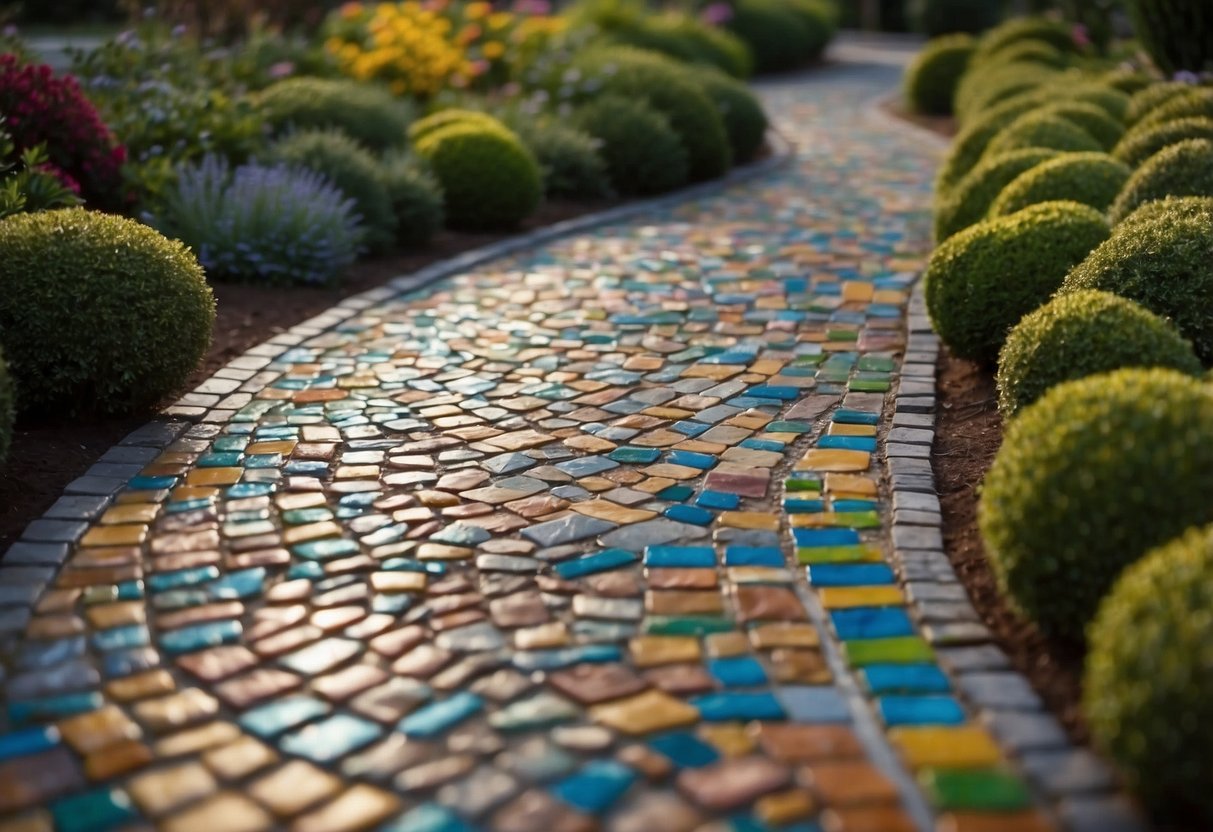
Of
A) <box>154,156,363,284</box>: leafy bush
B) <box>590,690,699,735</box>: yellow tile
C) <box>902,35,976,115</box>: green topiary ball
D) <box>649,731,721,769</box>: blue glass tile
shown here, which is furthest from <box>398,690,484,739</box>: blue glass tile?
<box>902,35,976,115</box>: green topiary ball

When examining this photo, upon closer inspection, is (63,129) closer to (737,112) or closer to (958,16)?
(737,112)

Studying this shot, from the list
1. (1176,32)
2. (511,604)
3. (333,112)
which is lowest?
(511,604)

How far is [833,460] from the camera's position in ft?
17.0

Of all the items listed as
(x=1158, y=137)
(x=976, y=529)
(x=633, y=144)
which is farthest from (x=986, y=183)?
(x=633, y=144)

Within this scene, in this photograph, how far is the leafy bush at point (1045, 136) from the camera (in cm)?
816

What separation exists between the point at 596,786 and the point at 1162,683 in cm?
131

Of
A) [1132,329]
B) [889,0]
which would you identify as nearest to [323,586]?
[1132,329]

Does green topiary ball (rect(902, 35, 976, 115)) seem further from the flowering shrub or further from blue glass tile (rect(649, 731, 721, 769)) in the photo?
blue glass tile (rect(649, 731, 721, 769))

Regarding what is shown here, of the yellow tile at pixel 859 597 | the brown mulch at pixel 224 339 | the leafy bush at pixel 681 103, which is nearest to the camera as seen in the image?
the yellow tile at pixel 859 597

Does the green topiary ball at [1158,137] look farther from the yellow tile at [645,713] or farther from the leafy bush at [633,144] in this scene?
the yellow tile at [645,713]

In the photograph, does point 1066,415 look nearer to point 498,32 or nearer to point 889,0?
point 498,32

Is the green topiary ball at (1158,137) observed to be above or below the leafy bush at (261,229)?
above

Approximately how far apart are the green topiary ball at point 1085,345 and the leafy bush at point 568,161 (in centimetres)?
679

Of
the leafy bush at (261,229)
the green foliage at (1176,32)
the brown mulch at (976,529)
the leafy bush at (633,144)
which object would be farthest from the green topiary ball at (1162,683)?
the green foliage at (1176,32)
